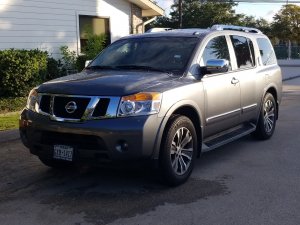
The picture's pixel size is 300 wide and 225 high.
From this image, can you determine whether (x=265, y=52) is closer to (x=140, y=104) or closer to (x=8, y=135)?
(x=140, y=104)

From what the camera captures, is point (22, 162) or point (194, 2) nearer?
point (22, 162)

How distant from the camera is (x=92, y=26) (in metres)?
16.1

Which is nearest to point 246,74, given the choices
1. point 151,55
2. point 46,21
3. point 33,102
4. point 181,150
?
point 151,55

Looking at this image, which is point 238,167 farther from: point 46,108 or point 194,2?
point 194,2

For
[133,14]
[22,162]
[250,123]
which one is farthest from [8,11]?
[250,123]

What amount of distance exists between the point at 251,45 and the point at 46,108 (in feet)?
12.6

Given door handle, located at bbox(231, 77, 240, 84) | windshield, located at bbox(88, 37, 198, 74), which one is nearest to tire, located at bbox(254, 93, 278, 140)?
door handle, located at bbox(231, 77, 240, 84)

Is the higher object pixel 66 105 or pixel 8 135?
pixel 66 105

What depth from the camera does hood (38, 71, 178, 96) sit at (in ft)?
17.1

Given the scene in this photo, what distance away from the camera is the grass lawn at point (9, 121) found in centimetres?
909

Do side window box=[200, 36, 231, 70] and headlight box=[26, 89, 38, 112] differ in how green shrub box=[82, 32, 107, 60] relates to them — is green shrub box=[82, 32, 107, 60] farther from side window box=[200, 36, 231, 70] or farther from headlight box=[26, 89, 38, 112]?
headlight box=[26, 89, 38, 112]

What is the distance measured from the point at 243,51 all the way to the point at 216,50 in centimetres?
99

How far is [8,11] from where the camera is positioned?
13164 millimetres

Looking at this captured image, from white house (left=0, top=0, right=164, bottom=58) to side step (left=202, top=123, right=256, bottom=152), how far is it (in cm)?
797
